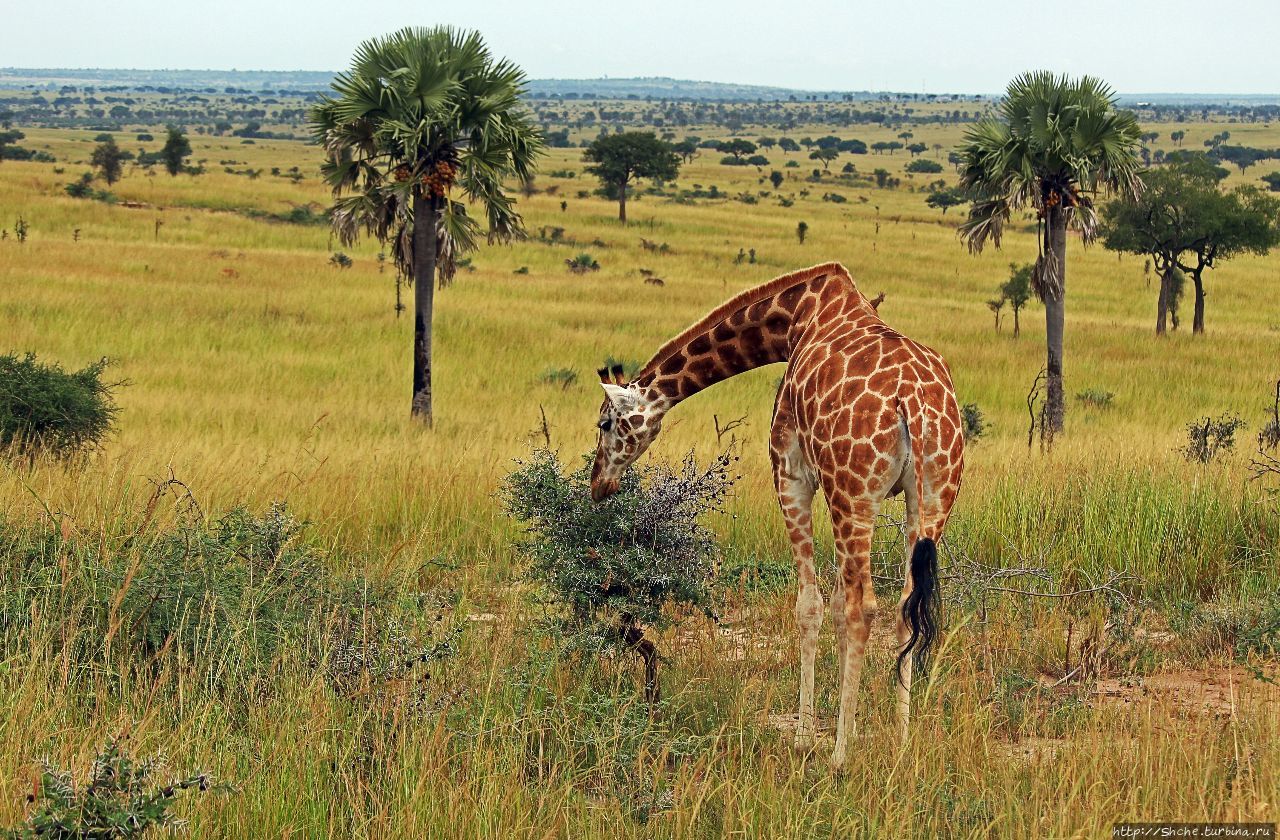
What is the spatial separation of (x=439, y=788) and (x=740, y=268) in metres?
42.9

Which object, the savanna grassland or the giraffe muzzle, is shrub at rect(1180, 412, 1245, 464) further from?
the giraffe muzzle

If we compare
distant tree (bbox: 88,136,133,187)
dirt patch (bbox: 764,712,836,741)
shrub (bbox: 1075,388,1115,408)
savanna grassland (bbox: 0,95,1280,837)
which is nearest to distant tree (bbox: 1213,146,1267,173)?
distant tree (bbox: 88,136,133,187)

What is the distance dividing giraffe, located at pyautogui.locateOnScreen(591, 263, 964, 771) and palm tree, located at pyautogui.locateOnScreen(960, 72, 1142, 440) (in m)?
12.4

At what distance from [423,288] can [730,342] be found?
11.8 metres

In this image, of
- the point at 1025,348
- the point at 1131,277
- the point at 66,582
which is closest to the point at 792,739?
the point at 66,582

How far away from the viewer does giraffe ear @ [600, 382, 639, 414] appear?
22.1 ft

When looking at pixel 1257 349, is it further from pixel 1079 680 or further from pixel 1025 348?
pixel 1079 680

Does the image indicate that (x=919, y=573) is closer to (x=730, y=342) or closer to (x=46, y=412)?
(x=730, y=342)

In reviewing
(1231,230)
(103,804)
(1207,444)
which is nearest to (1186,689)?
(103,804)

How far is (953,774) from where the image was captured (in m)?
5.18

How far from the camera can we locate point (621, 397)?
6785mm

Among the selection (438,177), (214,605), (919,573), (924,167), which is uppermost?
(924,167)

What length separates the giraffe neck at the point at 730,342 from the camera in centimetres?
681

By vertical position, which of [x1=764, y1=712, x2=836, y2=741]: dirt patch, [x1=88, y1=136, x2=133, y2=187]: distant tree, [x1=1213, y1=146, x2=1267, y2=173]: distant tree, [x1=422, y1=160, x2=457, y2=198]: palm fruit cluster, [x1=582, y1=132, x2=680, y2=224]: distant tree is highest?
[x1=1213, y1=146, x2=1267, y2=173]: distant tree
